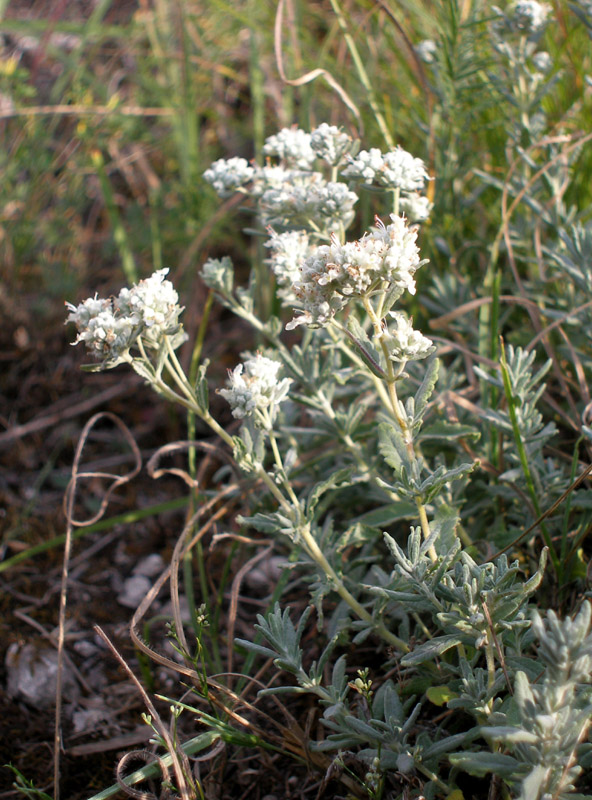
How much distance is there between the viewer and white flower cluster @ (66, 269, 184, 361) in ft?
5.83

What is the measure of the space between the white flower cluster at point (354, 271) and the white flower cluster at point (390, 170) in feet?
1.24

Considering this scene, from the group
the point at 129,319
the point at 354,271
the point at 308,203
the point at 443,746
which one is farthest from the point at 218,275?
the point at 443,746

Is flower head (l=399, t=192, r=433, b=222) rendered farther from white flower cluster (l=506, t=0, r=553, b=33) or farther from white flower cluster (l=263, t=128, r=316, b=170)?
white flower cluster (l=506, t=0, r=553, b=33)

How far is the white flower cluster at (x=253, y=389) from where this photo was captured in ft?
5.77

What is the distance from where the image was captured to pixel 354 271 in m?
1.56

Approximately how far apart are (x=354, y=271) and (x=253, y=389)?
42 centimetres

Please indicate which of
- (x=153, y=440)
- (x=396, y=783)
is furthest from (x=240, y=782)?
(x=153, y=440)

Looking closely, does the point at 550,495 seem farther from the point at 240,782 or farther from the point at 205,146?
the point at 205,146

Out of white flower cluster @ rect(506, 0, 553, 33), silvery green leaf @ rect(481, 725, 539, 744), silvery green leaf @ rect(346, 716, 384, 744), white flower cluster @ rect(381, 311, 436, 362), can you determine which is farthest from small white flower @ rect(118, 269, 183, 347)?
white flower cluster @ rect(506, 0, 553, 33)

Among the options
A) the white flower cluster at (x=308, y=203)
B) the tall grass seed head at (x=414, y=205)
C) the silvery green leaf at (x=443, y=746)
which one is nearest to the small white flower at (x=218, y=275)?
the white flower cluster at (x=308, y=203)

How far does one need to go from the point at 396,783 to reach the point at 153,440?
6.74 ft

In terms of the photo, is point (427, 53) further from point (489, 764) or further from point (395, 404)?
point (489, 764)

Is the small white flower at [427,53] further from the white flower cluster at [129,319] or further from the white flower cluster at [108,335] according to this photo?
the white flower cluster at [108,335]

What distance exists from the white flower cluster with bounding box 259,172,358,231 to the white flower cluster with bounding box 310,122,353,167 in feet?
0.27
